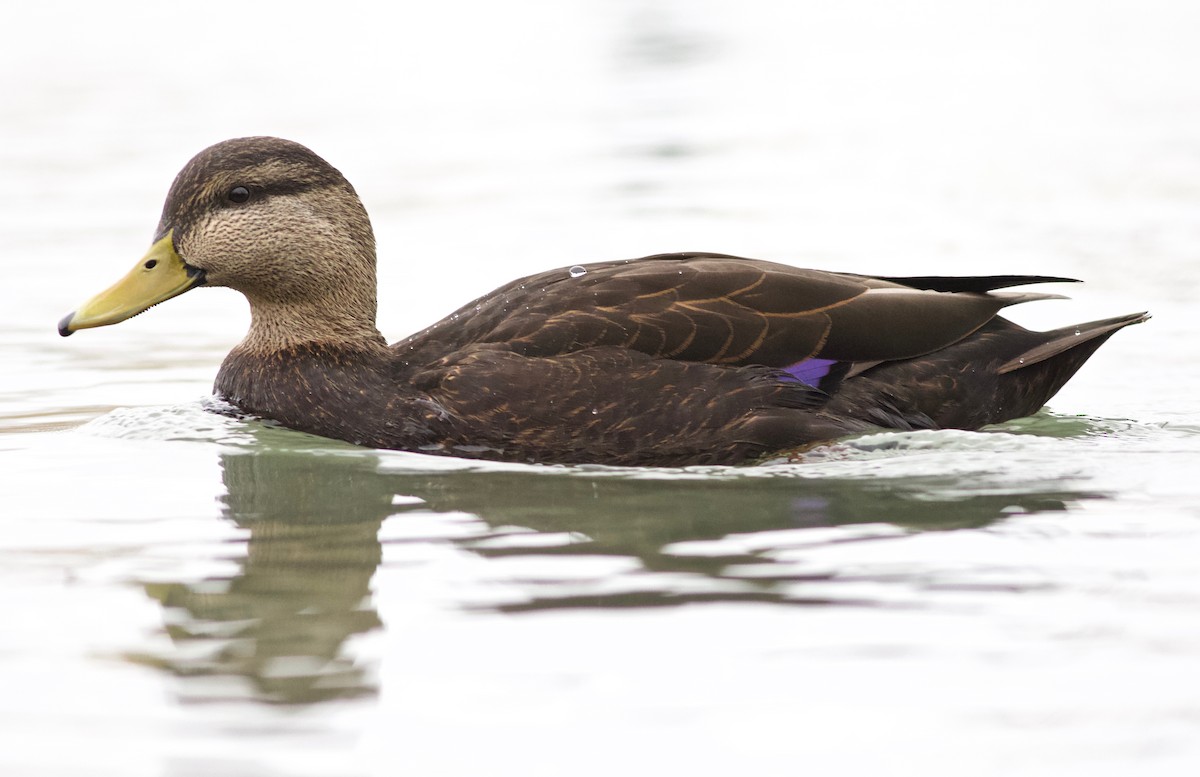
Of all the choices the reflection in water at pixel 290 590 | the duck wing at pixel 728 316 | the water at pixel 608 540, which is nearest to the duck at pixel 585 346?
the duck wing at pixel 728 316

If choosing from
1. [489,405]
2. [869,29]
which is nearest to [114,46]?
[869,29]

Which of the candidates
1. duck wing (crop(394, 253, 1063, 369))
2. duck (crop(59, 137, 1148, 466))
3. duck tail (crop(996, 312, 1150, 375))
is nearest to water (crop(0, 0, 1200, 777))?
duck (crop(59, 137, 1148, 466))

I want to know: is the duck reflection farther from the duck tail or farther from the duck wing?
the duck tail

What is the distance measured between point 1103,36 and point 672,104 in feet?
21.8

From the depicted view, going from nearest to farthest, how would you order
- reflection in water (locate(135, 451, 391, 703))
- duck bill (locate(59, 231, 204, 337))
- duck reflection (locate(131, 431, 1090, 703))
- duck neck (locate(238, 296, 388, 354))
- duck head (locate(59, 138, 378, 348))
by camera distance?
reflection in water (locate(135, 451, 391, 703)) → duck reflection (locate(131, 431, 1090, 703)) → duck bill (locate(59, 231, 204, 337)) → duck head (locate(59, 138, 378, 348)) → duck neck (locate(238, 296, 388, 354))

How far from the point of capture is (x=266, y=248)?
7742 millimetres

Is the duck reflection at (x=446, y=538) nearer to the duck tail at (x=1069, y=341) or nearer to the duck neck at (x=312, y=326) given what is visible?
the duck neck at (x=312, y=326)

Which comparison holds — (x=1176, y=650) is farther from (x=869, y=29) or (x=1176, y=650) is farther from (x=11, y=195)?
(x=869, y=29)

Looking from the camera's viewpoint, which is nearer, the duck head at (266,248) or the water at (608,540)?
the water at (608,540)

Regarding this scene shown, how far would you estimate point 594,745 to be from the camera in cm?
435

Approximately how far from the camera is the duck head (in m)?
7.62

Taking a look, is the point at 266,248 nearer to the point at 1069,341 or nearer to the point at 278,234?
the point at 278,234

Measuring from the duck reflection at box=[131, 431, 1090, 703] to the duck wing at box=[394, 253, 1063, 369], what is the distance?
1.92ft

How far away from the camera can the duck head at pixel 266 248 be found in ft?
25.0
